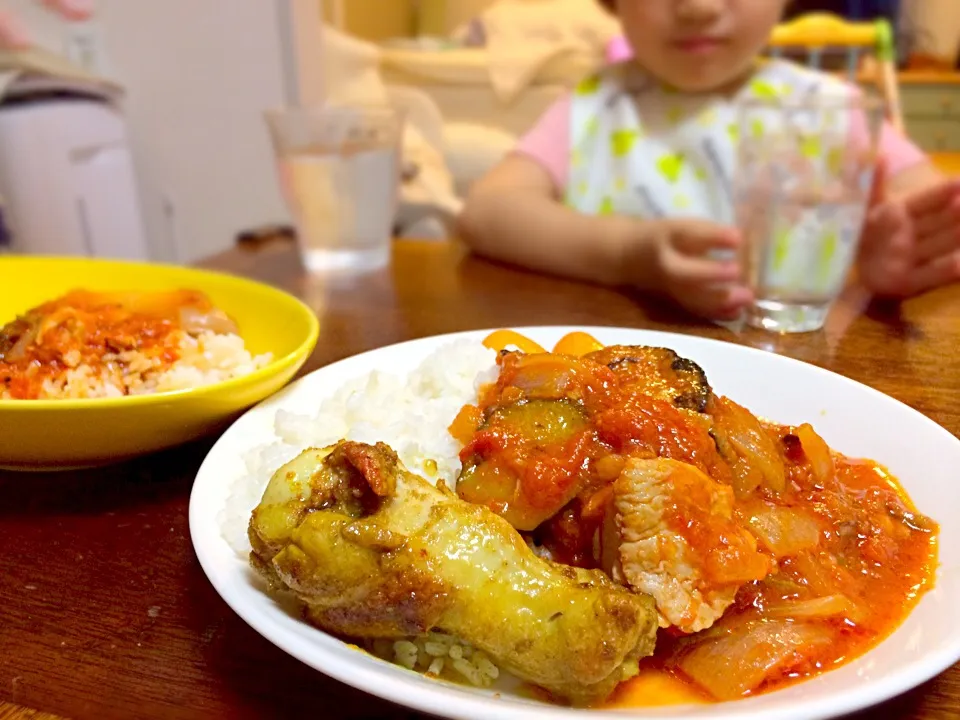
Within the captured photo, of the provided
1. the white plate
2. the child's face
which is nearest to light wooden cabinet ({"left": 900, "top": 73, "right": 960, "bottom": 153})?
the child's face

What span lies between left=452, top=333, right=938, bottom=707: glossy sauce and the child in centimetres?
57

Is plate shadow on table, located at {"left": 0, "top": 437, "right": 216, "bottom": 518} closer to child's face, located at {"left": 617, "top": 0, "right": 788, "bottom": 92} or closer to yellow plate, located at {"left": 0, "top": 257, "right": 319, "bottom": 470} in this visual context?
yellow plate, located at {"left": 0, "top": 257, "right": 319, "bottom": 470}

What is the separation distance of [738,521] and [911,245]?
95 cm

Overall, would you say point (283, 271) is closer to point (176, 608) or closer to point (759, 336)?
point (759, 336)

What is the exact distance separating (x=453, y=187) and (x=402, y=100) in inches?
20.9

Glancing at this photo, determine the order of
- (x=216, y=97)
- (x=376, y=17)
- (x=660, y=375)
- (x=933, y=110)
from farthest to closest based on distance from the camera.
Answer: (x=933, y=110) → (x=376, y=17) → (x=216, y=97) → (x=660, y=375)

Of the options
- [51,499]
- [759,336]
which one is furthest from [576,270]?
[51,499]

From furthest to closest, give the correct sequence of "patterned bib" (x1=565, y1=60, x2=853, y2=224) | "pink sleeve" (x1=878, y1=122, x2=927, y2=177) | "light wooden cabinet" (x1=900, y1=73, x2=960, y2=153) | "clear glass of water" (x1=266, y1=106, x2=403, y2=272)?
"light wooden cabinet" (x1=900, y1=73, x2=960, y2=153) < "patterned bib" (x1=565, y1=60, x2=853, y2=224) < "pink sleeve" (x1=878, y1=122, x2=927, y2=177) < "clear glass of water" (x1=266, y1=106, x2=403, y2=272)

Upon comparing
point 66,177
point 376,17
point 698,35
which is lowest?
point 66,177

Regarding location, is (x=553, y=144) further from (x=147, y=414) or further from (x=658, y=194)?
(x=147, y=414)

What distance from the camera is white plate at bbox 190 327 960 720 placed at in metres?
0.44

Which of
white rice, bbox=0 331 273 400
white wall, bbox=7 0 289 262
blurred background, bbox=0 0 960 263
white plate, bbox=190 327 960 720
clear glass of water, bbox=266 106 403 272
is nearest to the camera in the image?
white plate, bbox=190 327 960 720

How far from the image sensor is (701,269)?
121cm

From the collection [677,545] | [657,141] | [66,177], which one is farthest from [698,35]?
[66,177]
